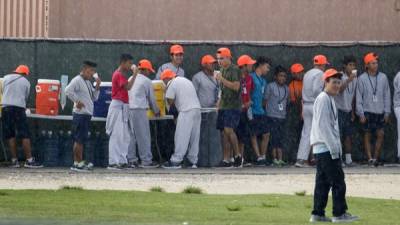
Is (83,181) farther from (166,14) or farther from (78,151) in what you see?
(166,14)

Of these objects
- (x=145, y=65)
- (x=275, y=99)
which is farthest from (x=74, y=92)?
(x=275, y=99)

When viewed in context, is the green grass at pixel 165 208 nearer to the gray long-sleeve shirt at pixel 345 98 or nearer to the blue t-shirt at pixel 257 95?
the blue t-shirt at pixel 257 95

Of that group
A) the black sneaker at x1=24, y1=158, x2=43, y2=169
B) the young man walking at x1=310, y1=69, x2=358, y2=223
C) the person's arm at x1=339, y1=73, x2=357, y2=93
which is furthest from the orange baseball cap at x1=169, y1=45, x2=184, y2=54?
the young man walking at x1=310, y1=69, x2=358, y2=223

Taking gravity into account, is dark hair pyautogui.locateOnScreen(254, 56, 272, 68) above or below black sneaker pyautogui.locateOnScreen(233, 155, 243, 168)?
above

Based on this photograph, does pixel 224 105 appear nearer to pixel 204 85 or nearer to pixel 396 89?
pixel 204 85

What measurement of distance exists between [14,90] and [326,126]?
1036 centimetres

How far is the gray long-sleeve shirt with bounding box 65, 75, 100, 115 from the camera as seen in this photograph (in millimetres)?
23500

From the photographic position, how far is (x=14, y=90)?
2445 centimetres

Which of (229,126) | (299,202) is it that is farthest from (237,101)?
(299,202)

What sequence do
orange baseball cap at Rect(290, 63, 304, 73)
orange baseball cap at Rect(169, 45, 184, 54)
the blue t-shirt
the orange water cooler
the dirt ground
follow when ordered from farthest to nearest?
1. orange baseball cap at Rect(290, 63, 304, 73)
2. the blue t-shirt
3. orange baseball cap at Rect(169, 45, 184, 54)
4. the orange water cooler
5. the dirt ground

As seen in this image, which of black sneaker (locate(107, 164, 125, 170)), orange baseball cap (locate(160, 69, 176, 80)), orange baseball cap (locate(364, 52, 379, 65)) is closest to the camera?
black sneaker (locate(107, 164, 125, 170))

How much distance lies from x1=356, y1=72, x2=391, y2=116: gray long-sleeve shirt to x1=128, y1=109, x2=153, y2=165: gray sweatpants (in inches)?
163

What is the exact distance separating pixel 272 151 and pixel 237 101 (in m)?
1.88

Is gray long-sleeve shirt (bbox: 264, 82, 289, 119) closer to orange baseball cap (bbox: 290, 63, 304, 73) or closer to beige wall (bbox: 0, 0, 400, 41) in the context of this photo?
orange baseball cap (bbox: 290, 63, 304, 73)
